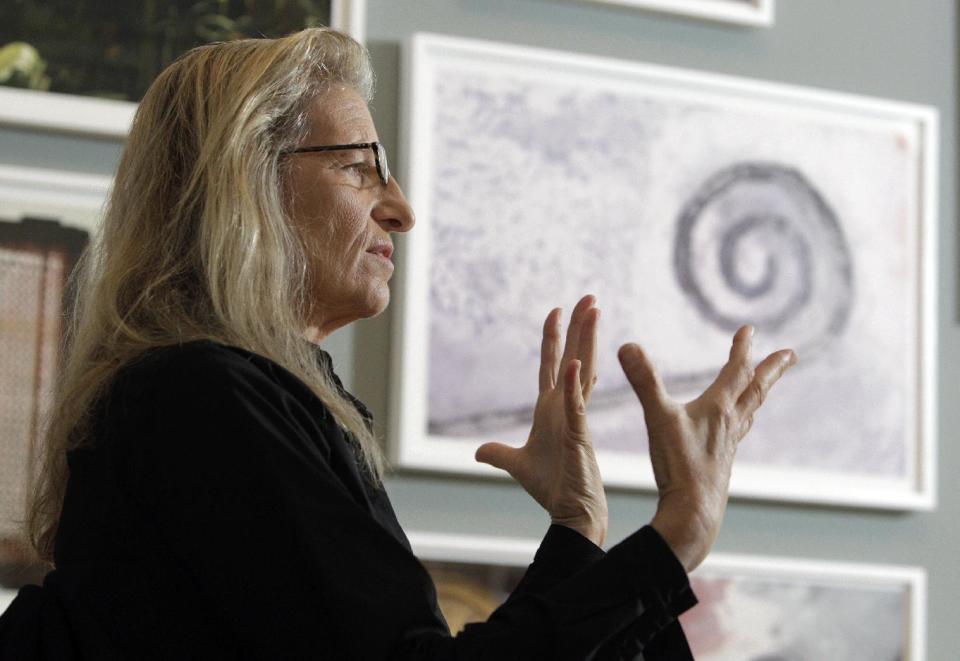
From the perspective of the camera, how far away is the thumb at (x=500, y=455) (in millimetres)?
1453

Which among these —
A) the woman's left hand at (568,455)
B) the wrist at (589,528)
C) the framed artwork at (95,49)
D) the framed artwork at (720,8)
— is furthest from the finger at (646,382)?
the framed artwork at (720,8)

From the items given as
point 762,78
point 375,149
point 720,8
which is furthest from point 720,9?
point 375,149

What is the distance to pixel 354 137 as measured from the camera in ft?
4.98

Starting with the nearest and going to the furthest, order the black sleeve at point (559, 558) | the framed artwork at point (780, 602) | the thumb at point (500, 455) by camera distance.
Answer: the black sleeve at point (559, 558) → the thumb at point (500, 455) → the framed artwork at point (780, 602)

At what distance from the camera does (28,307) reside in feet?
6.68

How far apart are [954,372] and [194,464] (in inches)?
67.7

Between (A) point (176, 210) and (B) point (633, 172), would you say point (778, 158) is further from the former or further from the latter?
(A) point (176, 210)

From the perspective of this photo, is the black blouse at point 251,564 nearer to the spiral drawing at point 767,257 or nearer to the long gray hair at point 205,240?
the long gray hair at point 205,240

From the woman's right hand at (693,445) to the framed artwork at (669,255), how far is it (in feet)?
3.15

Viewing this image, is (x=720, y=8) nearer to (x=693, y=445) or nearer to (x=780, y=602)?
(x=780, y=602)

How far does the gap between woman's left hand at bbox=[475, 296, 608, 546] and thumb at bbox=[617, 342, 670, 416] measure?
0.10m

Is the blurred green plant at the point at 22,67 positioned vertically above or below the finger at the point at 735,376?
above

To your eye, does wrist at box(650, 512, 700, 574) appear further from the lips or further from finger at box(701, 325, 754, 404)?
the lips

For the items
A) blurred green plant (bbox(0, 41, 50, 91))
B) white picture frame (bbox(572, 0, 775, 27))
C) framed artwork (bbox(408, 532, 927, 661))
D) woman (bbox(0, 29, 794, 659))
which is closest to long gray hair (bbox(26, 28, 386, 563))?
woman (bbox(0, 29, 794, 659))
